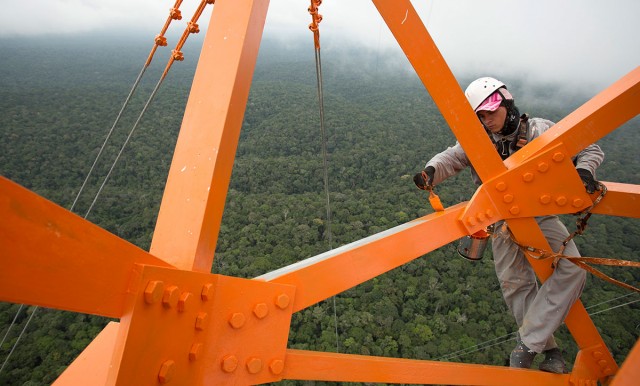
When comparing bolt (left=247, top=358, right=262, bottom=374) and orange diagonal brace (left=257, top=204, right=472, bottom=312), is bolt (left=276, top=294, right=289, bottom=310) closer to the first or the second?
orange diagonal brace (left=257, top=204, right=472, bottom=312)

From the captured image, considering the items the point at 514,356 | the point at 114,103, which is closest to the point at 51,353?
the point at 514,356

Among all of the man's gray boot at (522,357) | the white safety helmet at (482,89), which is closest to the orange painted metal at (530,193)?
the white safety helmet at (482,89)

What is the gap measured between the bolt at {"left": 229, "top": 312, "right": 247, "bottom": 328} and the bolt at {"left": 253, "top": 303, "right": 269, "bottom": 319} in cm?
8

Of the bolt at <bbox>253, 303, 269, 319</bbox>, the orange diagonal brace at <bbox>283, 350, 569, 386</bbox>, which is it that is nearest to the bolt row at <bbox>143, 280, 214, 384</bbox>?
the bolt at <bbox>253, 303, 269, 319</bbox>

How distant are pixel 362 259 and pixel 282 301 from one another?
0.52m

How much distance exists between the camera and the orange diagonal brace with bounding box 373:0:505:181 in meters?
2.06

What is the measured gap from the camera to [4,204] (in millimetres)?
871

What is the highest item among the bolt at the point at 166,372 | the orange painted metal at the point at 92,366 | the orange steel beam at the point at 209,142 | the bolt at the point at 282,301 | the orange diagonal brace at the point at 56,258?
the orange steel beam at the point at 209,142

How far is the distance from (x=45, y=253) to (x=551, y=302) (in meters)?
3.00

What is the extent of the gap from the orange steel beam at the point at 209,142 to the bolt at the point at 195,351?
25 centimetres

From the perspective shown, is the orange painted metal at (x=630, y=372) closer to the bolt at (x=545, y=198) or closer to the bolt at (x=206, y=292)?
the bolt at (x=545, y=198)

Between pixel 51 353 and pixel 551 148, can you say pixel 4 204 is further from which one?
pixel 51 353

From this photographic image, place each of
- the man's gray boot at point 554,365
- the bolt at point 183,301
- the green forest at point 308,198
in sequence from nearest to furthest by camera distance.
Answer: the bolt at point 183,301 → the man's gray boot at point 554,365 → the green forest at point 308,198

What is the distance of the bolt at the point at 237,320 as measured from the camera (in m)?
1.54
